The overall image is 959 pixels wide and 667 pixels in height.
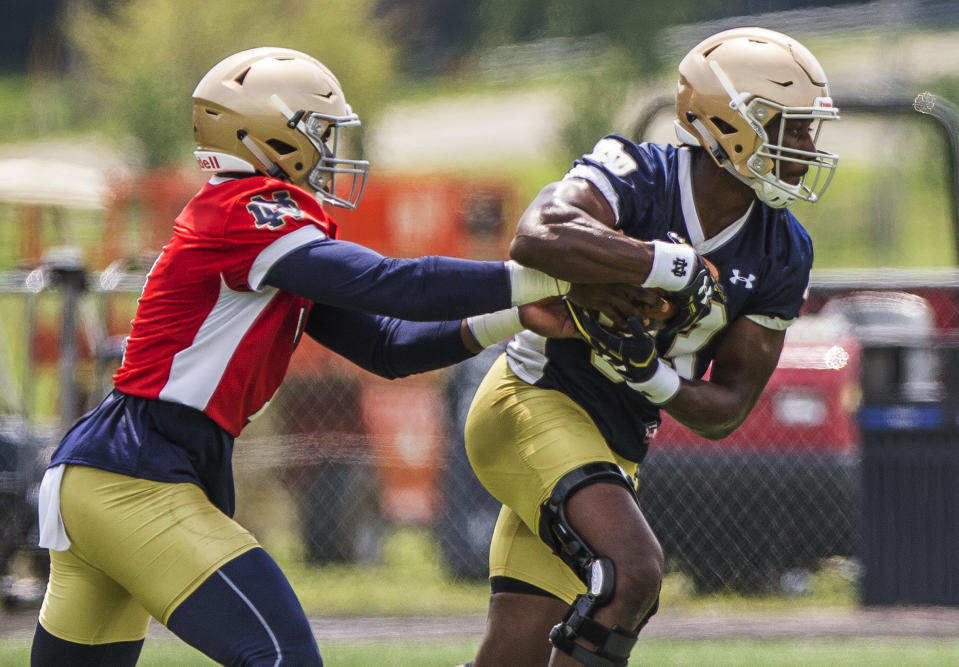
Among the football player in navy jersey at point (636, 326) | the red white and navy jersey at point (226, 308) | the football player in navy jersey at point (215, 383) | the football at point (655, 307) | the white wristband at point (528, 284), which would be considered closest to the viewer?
the football player in navy jersey at point (215, 383)

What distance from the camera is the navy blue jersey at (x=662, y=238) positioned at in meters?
3.95

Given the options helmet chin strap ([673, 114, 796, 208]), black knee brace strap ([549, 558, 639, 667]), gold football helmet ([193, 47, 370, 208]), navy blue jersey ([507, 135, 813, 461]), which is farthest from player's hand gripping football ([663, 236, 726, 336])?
gold football helmet ([193, 47, 370, 208])

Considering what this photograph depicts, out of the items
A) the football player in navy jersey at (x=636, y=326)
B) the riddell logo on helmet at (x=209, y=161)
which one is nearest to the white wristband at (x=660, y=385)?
Answer: the football player in navy jersey at (x=636, y=326)

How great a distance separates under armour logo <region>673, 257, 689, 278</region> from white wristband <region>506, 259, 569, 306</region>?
0.28 metres

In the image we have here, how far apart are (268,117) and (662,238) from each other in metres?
1.12

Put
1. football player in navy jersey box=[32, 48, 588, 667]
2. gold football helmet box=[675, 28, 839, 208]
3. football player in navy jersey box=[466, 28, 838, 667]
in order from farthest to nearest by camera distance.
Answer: gold football helmet box=[675, 28, 839, 208] → football player in navy jersey box=[466, 28, 838, 667] → football player in navy jersey box=[32, 48, 588, 667]

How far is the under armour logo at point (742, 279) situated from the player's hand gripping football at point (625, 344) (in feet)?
1.14

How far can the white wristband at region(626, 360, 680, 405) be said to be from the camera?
12.5 ft

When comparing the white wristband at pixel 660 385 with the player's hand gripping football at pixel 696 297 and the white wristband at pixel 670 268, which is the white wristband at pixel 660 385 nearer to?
the player's hand gripping football at pixel 696 297

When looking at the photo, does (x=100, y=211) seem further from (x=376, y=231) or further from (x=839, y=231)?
(x=839, y=231)

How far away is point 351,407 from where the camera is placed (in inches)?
330

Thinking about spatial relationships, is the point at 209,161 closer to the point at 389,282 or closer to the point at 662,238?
the point at 389,282

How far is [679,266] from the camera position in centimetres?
359

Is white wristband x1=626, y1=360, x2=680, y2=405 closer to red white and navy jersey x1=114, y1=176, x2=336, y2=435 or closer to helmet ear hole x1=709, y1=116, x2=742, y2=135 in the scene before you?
helmet ear hole x1=709, y1=116, x2=742, y2=135
